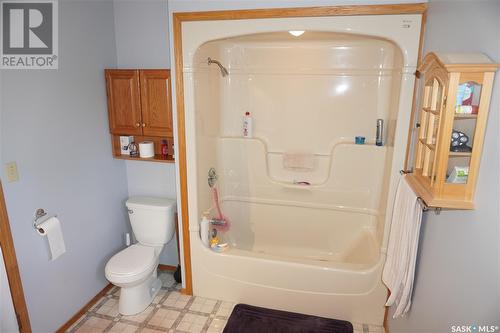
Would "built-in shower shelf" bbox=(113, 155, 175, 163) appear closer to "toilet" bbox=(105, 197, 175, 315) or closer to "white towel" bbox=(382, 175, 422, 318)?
"toilet" bbox=(105, 197, 175, 315)

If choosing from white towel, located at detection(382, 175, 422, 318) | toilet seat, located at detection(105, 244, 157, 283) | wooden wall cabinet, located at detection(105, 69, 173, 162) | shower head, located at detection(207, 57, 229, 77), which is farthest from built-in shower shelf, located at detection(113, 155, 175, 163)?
white towel, located at detection(382, 175, 422, 318)

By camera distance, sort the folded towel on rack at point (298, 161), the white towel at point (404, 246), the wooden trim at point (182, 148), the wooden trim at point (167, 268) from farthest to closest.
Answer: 1. the wooden trim at point (167, 268)
2. the folded towel on rack at point (298, 161)
3. the wooden trim at point (182, 148)
4. the white towel at point (404, 246)

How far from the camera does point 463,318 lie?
137 cm

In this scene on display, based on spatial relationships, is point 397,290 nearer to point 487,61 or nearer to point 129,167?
point 487,61

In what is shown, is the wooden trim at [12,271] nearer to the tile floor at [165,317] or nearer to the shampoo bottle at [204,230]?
the tile floor at [165,317]

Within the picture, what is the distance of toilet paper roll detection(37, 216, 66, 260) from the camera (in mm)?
2275

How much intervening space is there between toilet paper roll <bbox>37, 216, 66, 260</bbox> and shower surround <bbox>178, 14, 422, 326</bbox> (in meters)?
0.94

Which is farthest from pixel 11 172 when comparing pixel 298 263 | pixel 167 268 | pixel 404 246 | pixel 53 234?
pixel 404 246

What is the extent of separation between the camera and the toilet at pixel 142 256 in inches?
102

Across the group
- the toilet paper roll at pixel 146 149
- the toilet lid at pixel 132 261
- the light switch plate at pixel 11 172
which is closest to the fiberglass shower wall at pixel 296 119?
the toilet paper roll at pixel 146 149

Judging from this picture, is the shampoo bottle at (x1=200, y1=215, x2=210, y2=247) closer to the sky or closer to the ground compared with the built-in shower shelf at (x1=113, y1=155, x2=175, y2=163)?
closer to the ground

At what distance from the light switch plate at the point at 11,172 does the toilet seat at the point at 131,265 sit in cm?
93

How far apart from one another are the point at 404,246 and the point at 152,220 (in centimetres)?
199

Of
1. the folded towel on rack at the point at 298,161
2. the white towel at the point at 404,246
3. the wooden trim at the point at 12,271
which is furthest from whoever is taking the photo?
the folded towel on rack at the point at 298,161
